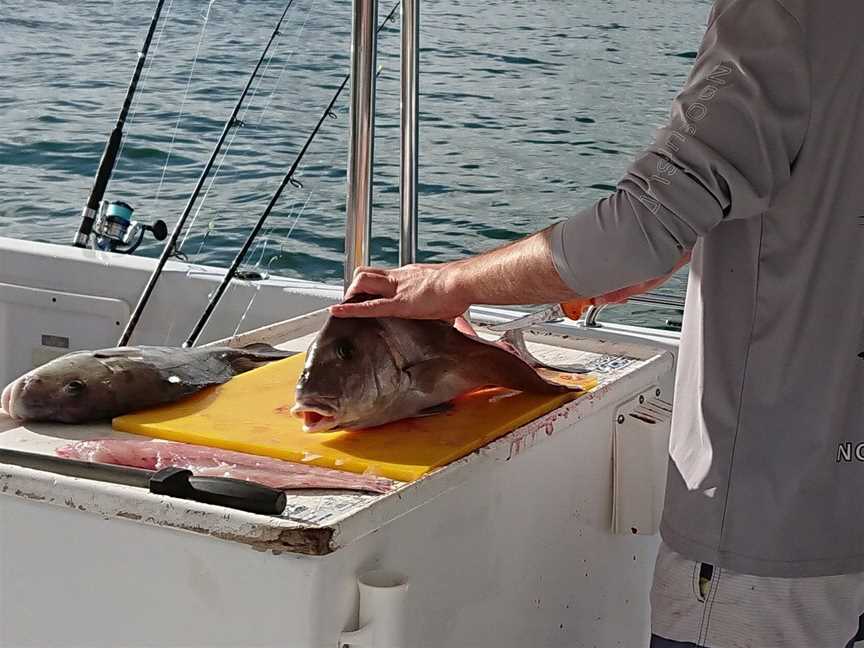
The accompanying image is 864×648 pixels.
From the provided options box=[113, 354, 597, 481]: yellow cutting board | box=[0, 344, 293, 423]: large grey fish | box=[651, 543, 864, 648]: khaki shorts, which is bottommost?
box=[651, 543, 864, 648]: khaki shorts

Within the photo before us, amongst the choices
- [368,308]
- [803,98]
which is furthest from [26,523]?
[803,98]

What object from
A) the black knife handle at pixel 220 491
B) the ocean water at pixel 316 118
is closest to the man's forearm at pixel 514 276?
the black knife handle at pixel 220 491

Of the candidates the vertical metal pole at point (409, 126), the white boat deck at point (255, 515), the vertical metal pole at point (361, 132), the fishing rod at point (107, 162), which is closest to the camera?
the white boat deck at point (255, 515)

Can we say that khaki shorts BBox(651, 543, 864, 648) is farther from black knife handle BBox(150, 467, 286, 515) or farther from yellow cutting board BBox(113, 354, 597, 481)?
black knife handle BBox(150, 467, 286, 515)

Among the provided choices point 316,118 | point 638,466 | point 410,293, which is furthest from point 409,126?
point 316,118

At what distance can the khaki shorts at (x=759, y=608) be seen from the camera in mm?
1725

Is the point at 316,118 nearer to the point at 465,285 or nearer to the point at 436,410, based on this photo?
the point at 436,410

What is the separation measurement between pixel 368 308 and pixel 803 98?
2.35 ft

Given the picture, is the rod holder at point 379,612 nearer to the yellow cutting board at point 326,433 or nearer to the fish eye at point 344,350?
the yellow cutting board at point 326,433

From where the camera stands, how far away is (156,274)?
345 cm

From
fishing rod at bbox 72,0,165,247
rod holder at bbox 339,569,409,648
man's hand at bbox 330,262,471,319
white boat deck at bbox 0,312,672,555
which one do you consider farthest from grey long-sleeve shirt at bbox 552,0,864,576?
fishing rod at bbox 72,0,165,247

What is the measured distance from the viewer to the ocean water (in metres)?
8.60

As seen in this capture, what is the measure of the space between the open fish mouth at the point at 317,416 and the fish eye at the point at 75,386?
34 cm

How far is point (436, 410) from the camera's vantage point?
198 centimetres
